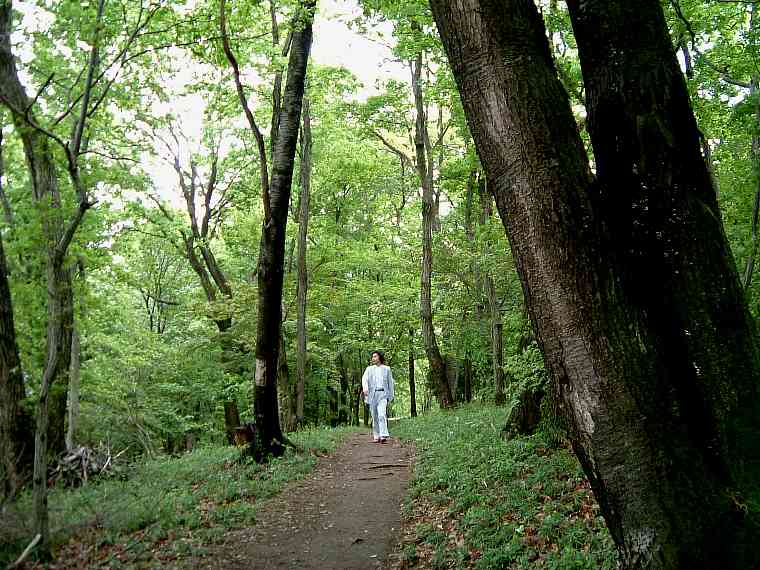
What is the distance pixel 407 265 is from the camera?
23.5m

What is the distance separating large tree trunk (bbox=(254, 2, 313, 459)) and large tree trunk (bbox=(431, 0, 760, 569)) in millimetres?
7078

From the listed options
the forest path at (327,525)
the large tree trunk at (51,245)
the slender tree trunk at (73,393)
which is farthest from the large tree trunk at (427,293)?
the large tree trunk at (51,245)

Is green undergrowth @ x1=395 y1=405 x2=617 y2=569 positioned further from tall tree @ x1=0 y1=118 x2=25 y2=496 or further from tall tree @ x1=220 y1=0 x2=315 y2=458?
tall tree @ x1=0 y1=118 x2=25 y2=496

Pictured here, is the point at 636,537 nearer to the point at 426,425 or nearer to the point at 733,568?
the point at 733,568

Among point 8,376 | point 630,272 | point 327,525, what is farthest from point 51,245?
point 630,272

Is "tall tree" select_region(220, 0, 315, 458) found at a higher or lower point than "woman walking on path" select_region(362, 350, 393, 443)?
higher

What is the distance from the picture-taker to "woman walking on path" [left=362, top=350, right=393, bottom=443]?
13.0 metres

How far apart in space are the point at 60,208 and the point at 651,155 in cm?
574

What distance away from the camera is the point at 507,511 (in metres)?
5.53

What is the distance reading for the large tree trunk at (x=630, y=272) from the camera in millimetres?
2662

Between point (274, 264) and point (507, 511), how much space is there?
19.4 ft

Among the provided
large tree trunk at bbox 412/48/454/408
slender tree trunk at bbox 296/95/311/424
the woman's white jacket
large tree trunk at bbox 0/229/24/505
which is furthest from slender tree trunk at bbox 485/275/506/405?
large tree trunk at bbox 0/229/24/505

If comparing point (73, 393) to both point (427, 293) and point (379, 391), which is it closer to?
point (379, 391)

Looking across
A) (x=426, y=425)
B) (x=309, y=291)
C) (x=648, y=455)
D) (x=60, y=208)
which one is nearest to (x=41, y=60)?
(x=60, y=208)
